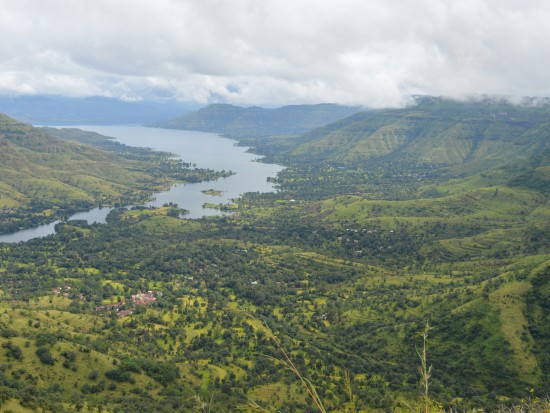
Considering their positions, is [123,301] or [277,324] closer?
[277,324]

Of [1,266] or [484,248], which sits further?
[484,248]

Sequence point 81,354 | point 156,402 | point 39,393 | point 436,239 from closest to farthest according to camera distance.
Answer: point 39,393 → point 156,402 → point 81,354 → point 436,239

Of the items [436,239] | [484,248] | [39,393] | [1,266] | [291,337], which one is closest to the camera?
[39,393]

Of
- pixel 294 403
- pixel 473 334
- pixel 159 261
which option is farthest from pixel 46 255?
Result: pixel 473 334

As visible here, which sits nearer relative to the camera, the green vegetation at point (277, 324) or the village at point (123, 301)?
the green vegetation at point (277, 324)

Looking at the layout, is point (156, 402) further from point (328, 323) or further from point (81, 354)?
point (328, 323)

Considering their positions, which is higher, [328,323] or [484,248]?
[484,248]

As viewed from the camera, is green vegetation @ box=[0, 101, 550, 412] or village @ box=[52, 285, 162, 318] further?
village @ box=[52, 285, 162, 318]

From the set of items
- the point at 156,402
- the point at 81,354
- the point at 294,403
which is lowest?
the point at 294,403
